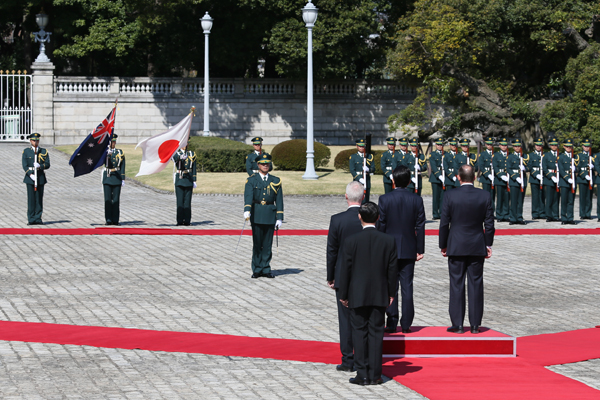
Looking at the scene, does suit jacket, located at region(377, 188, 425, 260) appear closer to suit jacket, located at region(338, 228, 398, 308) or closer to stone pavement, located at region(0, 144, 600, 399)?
stone pavement, located at region(0, 144, 600, 399)

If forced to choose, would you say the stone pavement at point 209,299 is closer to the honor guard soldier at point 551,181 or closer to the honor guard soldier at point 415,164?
the honor guard soldier at point 551,181

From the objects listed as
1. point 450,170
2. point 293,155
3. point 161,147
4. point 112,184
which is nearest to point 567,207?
point 450,170

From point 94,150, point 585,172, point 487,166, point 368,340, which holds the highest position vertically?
point 94,150

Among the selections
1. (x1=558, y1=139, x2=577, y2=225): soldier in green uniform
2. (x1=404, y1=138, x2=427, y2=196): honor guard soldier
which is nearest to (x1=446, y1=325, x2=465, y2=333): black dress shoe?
(x1=404, y1=138, x2=427, y2=196): honor guard soldier

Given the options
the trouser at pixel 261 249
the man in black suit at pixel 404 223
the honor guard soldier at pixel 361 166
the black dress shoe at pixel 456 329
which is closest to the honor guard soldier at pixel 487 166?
the honor guard soldier at pixel 361 166

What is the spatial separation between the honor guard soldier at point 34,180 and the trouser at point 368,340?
1144 centimetres

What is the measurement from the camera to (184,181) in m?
17.2

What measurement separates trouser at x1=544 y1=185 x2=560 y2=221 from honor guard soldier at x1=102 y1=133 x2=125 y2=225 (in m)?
9.15

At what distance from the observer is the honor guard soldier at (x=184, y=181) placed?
1717 cm

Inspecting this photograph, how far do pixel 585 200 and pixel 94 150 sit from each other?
10.8 metres

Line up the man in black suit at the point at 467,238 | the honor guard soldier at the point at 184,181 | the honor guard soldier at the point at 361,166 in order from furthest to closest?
the honor guard soldier at the point at 361,166
the honor guard soldier at the point at 184,181
the man in black suit at the point at 467,238

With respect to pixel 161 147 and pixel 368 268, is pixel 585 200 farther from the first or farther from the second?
pixel 368 268

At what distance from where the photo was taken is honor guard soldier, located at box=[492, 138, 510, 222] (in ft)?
61.2

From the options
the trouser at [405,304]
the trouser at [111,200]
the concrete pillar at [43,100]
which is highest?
the concrete pillar at [43,100]
